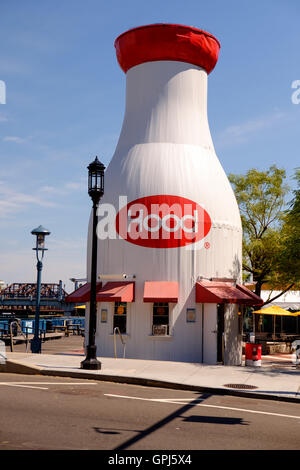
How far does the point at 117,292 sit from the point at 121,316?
4.48ft

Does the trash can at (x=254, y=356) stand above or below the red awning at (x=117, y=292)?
below

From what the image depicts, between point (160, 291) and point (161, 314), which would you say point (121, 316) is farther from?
point (160, 291)

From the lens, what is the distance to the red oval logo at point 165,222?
20047 millimetres

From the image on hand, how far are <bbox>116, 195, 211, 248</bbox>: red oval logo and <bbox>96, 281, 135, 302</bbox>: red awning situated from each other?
1.71 m

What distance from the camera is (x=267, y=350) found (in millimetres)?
26438

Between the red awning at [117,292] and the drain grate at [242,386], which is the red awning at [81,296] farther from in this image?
the drain grate at [242,386]

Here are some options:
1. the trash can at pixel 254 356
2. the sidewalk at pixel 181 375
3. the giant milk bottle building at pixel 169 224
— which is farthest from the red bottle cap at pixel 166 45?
the sidewalk at pixel 181 375

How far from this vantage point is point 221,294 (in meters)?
19.4

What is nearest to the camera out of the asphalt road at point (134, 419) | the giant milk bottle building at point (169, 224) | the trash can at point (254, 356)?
the asphalt road at point (134, 419)

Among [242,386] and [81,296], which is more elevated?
[81,296]

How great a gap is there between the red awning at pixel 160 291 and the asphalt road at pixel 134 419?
6.44 m

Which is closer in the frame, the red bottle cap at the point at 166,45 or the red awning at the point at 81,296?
the red awning at the point at 81,296

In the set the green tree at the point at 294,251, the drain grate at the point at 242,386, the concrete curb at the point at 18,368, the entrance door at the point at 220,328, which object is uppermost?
the green tree at the point at 294,251

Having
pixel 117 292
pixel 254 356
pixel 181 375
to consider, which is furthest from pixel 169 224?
pixel 181 375
